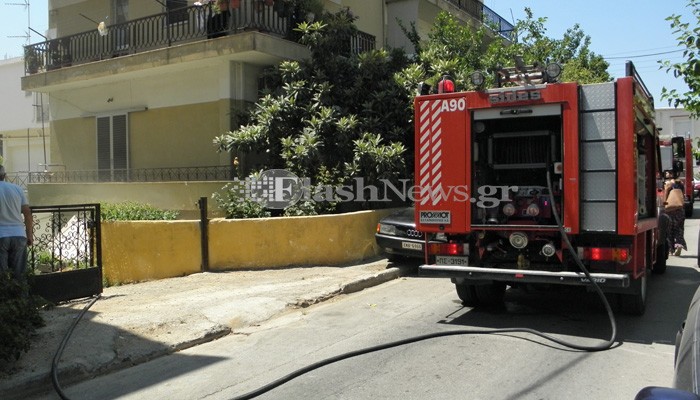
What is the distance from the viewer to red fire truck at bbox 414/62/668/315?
6.00 m

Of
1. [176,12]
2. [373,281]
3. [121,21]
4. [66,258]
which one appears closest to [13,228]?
[66,258]

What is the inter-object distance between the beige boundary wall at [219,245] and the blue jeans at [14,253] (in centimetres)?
318

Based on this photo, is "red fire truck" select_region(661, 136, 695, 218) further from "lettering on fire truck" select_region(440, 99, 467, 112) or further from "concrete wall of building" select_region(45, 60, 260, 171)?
"concrete wall of building" select_region(45, 60, 260, 171)

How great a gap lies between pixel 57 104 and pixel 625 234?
1623 centimetres

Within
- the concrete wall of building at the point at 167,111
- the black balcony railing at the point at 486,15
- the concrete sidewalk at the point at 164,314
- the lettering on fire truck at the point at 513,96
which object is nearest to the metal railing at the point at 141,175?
the concrete wall of building at the point at 167,111

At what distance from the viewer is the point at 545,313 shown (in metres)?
7.16

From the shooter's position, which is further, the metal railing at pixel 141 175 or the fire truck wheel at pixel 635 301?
the metal railing at pixel 141 175

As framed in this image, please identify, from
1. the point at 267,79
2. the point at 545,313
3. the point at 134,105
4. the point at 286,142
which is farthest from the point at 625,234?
the point at 134,105

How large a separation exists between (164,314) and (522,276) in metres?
4.35

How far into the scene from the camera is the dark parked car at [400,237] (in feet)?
32.4

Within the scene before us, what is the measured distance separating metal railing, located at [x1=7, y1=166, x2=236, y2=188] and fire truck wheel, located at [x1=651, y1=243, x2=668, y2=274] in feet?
27.9

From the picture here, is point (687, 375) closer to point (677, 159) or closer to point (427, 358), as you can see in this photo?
point (427, 358)

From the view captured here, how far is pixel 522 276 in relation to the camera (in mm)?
6242

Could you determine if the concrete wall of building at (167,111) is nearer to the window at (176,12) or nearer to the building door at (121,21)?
the building door at (121,21)
